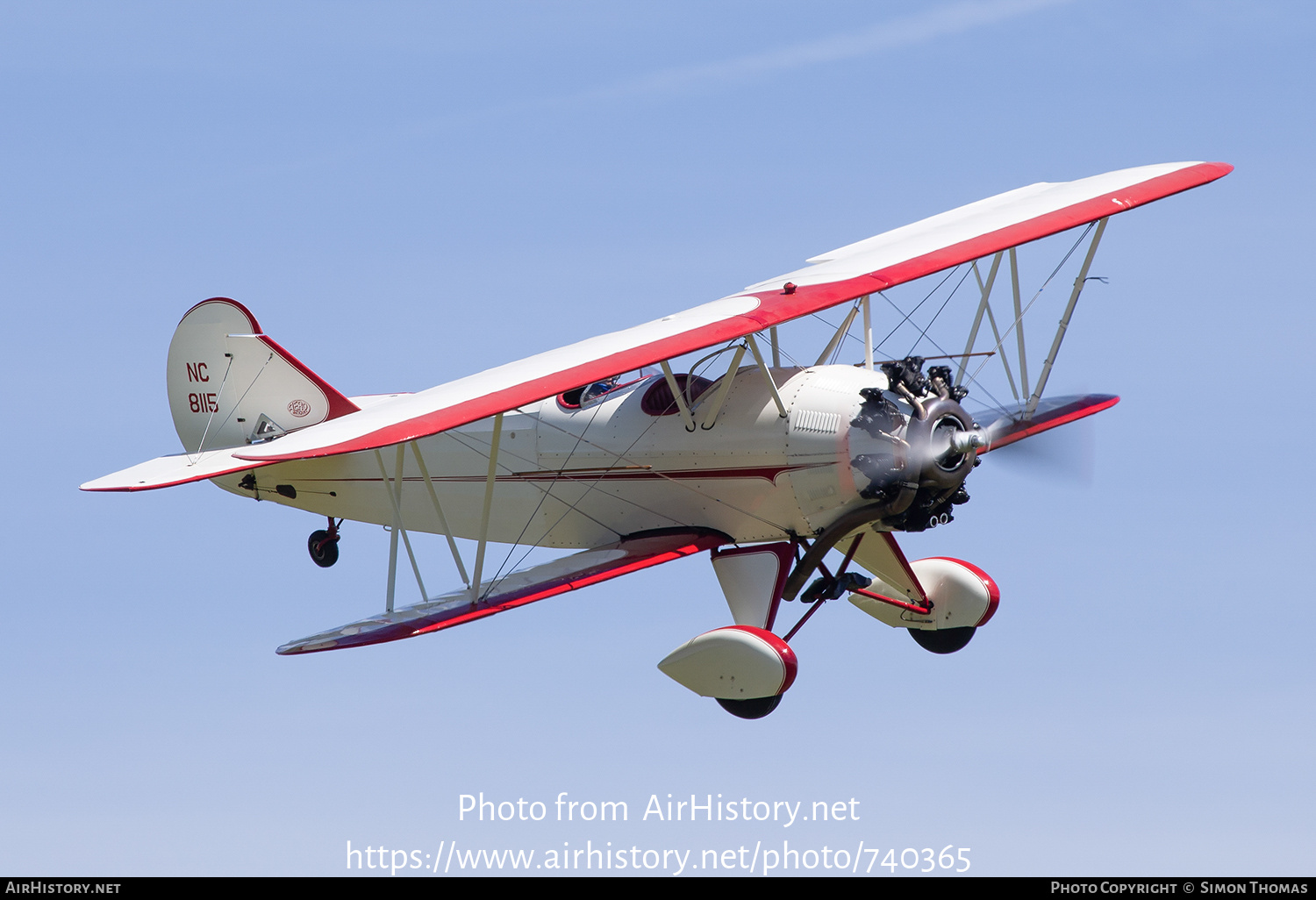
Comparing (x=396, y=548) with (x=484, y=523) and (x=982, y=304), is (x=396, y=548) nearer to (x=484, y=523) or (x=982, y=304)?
(x=484, y=523)

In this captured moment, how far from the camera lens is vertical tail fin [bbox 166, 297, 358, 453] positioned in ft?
72.0

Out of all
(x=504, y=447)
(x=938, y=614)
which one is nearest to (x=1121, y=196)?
(x=938, y=614)

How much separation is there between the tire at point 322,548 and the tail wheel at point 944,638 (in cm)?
694

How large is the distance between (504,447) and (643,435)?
74.0 inches

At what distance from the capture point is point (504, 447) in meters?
20.0

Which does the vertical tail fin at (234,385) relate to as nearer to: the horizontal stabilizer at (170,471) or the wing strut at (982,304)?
the horizontal stabilizer at (170,471)

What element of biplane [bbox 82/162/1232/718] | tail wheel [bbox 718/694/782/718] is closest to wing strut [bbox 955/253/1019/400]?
biplane [bbox 82/162/1232/718]

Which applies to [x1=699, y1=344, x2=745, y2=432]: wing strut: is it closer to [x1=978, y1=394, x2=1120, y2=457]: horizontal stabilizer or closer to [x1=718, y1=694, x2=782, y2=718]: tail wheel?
[x1=718, y1=694, x2=782, y2=718]: tail wheel

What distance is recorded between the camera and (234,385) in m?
22.3

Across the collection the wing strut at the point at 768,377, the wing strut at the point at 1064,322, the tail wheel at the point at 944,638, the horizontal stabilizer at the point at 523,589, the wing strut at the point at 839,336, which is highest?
the wing strut at the point at 1064,322

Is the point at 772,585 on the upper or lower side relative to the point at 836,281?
lower

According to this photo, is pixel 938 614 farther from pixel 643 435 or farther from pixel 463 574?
pixel 463 574

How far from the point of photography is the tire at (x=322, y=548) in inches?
891

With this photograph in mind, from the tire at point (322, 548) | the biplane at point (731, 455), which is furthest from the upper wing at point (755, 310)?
the tire at point (322, 548)
